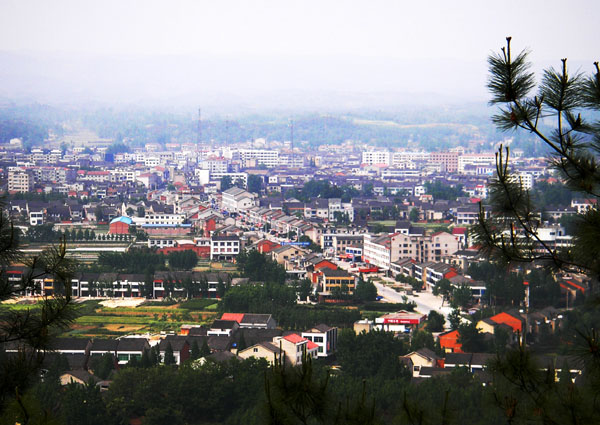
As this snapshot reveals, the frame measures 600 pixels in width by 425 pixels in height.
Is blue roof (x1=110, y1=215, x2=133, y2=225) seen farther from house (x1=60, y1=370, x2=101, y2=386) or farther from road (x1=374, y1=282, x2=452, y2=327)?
house (x1=60, y1=370, x2=101, y2=386)

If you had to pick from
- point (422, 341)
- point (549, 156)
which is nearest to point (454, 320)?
point (422, 341)

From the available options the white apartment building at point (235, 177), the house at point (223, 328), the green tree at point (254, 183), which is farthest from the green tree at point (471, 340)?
the white apartment building at point (235, 177)

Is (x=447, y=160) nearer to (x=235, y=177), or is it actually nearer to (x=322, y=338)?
(x=235, y=177)

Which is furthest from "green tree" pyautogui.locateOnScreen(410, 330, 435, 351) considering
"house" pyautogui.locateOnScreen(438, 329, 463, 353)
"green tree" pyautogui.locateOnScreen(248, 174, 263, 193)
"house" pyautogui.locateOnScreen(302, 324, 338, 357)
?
"green tree" pyautogui.locateOnScreen(248, 174, 263, 193)

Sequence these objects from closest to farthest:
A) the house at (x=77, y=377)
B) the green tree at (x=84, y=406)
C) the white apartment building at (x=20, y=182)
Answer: the green tree at (x=84, y=406)
the house at (x=77, y=377)
the white apartment building at (x=20, y=182)

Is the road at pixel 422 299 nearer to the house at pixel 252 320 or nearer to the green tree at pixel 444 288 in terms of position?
the green tree at pixel 444 288

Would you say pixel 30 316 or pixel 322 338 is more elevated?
pixel 30 316
